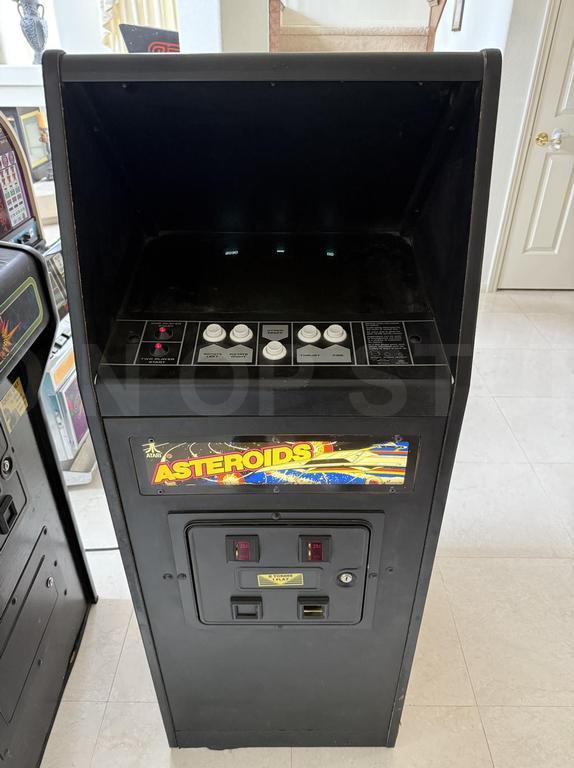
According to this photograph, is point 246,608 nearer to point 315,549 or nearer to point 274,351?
point 315,549

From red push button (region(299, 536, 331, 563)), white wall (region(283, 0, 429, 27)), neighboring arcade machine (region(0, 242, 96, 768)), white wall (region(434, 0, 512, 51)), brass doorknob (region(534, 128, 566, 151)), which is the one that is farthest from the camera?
white wall (region(283, 0, 429, 27))

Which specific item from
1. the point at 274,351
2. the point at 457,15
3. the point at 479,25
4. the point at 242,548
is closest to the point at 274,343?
the point at 274,351

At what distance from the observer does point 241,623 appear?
1167 mm

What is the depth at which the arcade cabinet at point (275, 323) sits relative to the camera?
2.68 feet

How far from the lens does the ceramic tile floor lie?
1.42 meters

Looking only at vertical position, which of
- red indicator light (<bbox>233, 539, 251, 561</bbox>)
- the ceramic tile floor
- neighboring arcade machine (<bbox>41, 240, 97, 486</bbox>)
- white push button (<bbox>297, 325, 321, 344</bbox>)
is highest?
white push button (<bbox>297, 325, 321, 344</bbox>)

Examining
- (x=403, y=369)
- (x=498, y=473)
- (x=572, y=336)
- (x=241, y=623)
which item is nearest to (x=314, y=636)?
(x=241, y=623)

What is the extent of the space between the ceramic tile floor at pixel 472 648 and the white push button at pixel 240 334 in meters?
1.14

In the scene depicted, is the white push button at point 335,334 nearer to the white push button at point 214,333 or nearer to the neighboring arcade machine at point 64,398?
the white push button at point 214,333

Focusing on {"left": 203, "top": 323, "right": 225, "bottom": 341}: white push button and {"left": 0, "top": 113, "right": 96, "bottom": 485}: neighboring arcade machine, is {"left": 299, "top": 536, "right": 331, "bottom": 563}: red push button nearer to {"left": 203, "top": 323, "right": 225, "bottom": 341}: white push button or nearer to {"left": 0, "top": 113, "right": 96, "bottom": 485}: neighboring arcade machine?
{"left": 203, "top": 323, "right": 225, "bottom": 341}: white push button

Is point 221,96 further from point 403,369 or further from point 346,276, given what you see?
point 403,369

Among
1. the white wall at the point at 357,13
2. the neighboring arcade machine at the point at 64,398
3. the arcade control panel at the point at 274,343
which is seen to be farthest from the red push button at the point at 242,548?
the white wall at the point at 357,13

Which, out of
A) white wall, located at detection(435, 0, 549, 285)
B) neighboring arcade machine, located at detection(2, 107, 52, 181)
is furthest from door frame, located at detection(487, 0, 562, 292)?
neighboring arcade machine, located at detection(2, 107, 52, 181)

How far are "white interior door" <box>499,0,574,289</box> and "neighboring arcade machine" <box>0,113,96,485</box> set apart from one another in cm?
304
